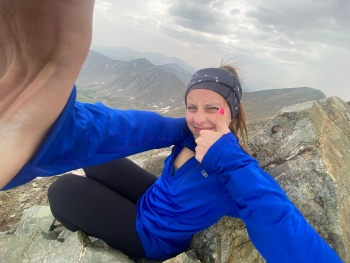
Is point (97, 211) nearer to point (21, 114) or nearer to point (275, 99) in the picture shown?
point (21, 114)

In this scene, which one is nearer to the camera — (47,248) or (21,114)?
(21,114)

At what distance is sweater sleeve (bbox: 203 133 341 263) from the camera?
2.11m

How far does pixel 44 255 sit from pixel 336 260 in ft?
14.7

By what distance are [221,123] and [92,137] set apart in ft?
5.92

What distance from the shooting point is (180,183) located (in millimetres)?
3416

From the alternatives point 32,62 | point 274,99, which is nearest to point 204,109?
point 32,62

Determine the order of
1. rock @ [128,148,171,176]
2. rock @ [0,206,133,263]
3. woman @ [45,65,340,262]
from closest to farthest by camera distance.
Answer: woman @ [45,65,340,262]
rock @ [0,206,133,263]
rock @ [128,148,171,176]

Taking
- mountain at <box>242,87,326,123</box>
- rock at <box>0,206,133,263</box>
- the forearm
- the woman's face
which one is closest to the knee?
rock at <box>0,206,133,263</box>

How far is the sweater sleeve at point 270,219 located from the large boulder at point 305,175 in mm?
1485

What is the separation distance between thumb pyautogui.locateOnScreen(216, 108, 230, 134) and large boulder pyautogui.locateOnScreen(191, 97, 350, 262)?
5.93 ft

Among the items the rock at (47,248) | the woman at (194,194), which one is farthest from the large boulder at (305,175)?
the rock at (47,248)

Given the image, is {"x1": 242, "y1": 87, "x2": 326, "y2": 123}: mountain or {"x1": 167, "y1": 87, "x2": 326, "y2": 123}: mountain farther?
{"x1": 167, "y1": 87, "x2": 326, "y2": 123}: mountain

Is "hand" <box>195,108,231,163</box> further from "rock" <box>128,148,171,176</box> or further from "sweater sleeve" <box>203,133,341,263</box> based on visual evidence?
"rock" <box>128,148,171,176</box>

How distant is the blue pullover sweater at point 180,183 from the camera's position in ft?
6.93
